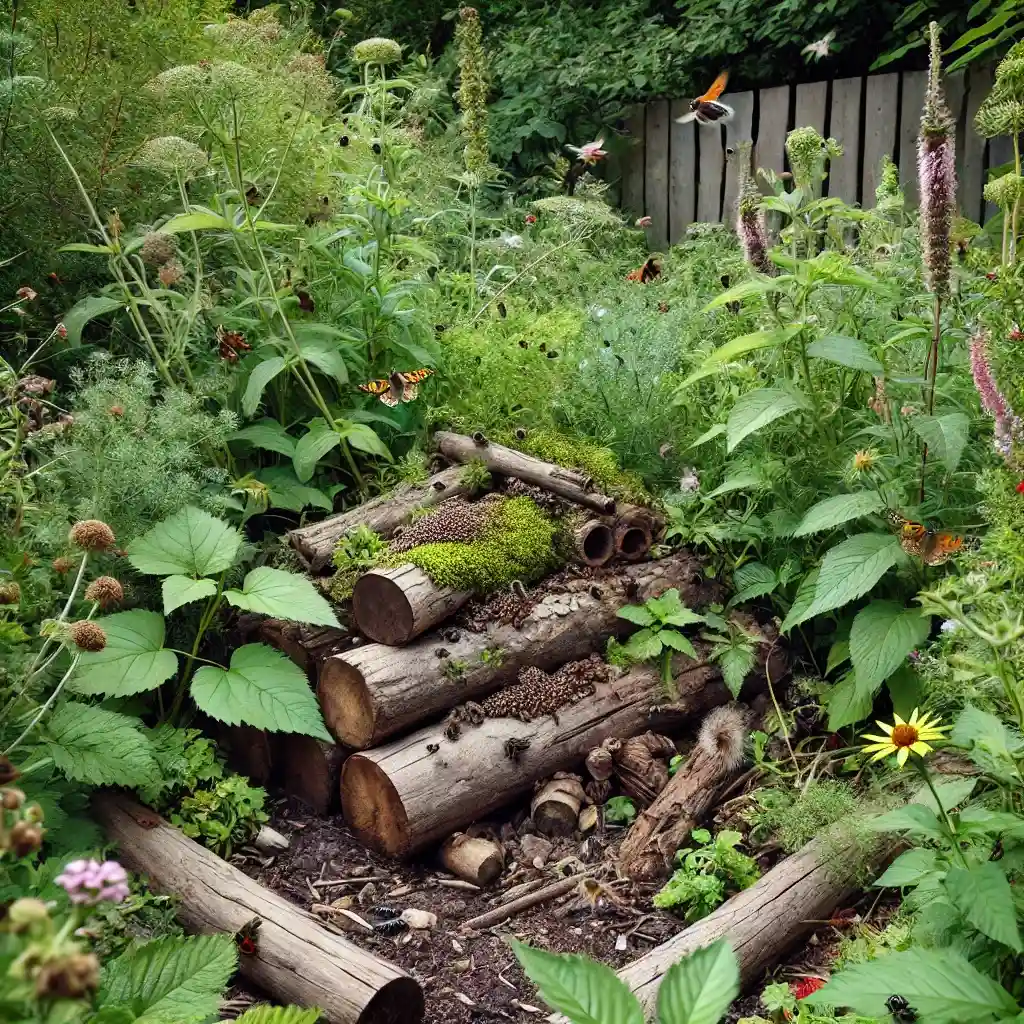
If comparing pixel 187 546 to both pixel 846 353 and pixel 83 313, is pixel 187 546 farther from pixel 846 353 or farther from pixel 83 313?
pixel 846 353

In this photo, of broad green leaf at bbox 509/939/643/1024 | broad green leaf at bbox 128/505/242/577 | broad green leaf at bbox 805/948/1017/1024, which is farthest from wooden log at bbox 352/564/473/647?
broad green leaf at bbox 509/939/643/1024

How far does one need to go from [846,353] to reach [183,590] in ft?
6.54

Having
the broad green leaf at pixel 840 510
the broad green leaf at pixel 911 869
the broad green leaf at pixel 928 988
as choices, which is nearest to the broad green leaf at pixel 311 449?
the broad green leaf at pixel 840 510

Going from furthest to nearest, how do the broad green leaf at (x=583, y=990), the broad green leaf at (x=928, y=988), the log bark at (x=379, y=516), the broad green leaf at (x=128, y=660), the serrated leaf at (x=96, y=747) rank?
1. the log bark at (x=379, y=516)
2. the broad green leaf at (x=128, y=660)
3. the serrated leaf at (x=96, y=747)
4. the broad green leaf at (x=928, y=988)
5. the broad green leaf at (x=583, y=990)

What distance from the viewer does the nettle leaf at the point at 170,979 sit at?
1.77m

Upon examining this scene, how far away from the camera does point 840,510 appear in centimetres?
311

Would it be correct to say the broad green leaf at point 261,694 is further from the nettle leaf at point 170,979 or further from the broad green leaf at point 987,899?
the broad green leaf at point 987,899

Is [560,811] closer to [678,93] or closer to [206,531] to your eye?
[206,531]

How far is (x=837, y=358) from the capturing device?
10.2 ft

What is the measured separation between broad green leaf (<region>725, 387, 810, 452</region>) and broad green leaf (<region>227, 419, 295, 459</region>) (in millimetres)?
1569

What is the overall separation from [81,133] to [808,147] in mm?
2637

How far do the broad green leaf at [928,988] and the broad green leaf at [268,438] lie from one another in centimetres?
263

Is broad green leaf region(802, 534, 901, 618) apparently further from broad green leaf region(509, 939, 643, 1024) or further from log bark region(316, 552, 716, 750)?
broad green leaf region(509, 939, 643, 1024)

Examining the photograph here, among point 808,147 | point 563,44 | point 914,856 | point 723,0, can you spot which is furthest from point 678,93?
point 914,856
